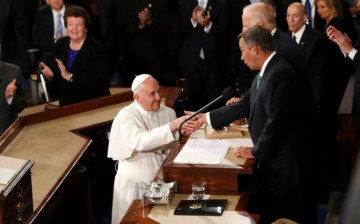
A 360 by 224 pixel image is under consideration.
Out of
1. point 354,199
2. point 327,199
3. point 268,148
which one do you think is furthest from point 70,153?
point 354,199

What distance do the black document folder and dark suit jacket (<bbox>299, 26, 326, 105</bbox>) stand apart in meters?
3.41

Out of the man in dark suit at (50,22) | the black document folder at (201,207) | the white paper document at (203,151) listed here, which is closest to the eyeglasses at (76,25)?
the man in dark suit at (50,22)

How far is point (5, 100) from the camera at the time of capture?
5.74 metres

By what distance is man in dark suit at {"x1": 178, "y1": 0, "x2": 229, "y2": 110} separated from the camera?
299 inches

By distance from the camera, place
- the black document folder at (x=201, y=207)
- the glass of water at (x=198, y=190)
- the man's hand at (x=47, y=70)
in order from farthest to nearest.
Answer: the man's hand at (x=47, y=70) → the glass of water at (x=198, y=190) → the black document folder at (x=201, y=207)

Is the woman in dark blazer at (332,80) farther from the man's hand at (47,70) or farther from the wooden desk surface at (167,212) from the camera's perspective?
the wooden desk surface at (167,212)

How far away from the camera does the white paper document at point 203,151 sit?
3889 mm

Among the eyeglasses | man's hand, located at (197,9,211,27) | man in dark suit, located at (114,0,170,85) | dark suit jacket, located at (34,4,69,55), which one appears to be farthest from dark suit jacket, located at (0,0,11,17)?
man's hand, located at (197,9,211,27)

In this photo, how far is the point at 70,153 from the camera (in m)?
5.08

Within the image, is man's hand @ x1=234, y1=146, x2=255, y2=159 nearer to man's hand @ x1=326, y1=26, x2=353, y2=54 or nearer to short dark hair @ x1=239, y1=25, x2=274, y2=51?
short dark hair @ x1=239, y1=25, x2=274, y2=51

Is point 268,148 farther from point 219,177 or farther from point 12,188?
point 12,188

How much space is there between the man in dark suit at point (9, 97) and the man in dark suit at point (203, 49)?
2.51m

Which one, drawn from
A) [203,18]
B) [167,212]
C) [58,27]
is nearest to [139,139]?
[167,212]

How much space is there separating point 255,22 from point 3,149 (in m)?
→ 2.25
